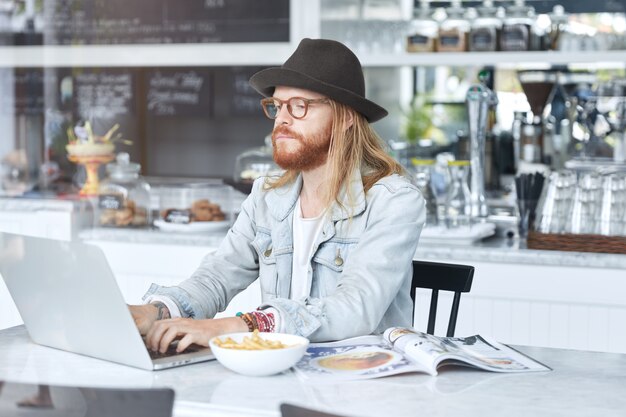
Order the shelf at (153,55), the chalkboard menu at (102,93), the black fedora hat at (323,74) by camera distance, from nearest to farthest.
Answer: the black fedora hat at (323,74), the shelf at (153,55), the chalkboard menu at (102,93)

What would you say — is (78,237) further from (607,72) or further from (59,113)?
(607,72)

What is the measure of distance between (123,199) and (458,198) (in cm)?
130

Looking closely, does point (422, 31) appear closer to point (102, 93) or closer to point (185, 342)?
point (102, 93)

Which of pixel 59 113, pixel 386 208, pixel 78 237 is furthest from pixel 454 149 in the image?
pixel 386 208

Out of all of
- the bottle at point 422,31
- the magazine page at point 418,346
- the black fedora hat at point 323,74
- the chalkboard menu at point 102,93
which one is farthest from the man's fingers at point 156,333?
the chalkboard menu at point 102,93

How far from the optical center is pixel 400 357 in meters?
1.74

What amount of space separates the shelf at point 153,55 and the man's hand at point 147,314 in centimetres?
230

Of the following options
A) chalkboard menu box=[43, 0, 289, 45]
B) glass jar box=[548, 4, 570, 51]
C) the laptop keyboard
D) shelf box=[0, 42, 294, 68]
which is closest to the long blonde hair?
the laptop keyboard

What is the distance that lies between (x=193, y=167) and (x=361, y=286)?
12.6 feet

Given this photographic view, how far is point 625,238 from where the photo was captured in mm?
3211

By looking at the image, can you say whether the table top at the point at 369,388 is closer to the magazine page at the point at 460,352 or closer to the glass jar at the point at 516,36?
the magazine page at the point at 460,352

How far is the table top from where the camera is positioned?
150 centimetres

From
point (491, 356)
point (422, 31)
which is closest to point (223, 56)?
point (422, 31)

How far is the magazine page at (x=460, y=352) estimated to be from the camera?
1.71 metres
